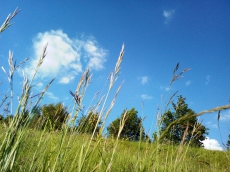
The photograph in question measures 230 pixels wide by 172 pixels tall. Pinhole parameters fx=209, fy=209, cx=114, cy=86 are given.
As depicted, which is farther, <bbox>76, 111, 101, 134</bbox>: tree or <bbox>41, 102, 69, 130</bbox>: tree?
<bbox>41, 102, 69, 130</bbox>: tree

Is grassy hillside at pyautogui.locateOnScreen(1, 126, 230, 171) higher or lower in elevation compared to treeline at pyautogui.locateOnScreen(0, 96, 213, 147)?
lower

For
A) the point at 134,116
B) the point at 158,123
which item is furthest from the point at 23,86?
the point at 134,116

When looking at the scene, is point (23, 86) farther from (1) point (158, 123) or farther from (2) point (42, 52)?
(1) point (158, 123)

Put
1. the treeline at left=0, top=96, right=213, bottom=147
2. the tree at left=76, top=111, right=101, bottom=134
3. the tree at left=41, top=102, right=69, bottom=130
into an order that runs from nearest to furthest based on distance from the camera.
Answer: the treeline at left=0, top=96, right=213, bottom=147, the tree at left=76, top=111, right=101, bottom=134, the tree at left=41, top=102, right=69, bottom=130

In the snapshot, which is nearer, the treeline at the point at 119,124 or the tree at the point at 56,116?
the treeline at the point at 119,124

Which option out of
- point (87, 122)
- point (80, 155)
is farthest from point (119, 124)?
point (80, 155)

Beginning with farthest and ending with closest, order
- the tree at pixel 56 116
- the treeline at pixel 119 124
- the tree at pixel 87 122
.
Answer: the tree at pixel 56 116 < the tree at pixel 87 122 < the treeline at pixel 119 124

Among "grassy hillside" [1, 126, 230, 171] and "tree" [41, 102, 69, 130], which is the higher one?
"tree" [41, 102, 69, 130]

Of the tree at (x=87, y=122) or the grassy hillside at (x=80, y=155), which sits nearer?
the grassy hillside at (x=80, y=155)

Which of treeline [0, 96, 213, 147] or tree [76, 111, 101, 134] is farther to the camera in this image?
tree [76, 111, 101, 134]

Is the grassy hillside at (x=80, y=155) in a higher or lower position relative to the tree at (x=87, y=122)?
lower

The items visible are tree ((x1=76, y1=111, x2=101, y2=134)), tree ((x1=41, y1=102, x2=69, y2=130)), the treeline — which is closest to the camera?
the treeline

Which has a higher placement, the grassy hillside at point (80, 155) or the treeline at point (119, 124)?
the treeline at point (119, 124)

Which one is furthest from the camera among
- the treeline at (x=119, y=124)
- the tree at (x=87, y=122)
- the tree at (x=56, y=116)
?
the tree at (x=56, y=116)
